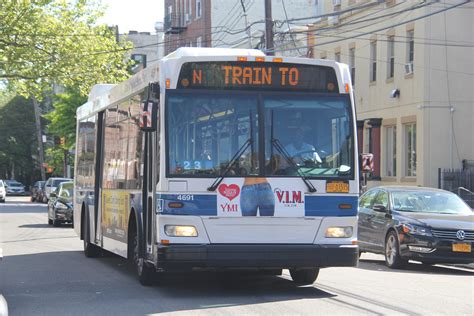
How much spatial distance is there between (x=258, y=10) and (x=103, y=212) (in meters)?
37.9

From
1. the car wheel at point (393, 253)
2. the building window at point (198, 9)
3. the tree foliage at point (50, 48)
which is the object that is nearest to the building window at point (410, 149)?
the tree foliage at point (50, 48)

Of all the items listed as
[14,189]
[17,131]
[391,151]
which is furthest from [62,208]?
[17,131]

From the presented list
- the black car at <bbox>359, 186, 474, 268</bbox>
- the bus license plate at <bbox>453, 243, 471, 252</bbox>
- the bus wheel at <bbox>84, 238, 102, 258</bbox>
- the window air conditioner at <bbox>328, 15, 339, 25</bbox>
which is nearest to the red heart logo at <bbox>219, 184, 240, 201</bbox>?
the black car at <bbox>359, 186, 474, 268</bbox>

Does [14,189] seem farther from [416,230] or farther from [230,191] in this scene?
[230,191]

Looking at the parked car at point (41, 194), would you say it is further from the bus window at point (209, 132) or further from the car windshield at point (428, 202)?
the bus window at point (209, 132)

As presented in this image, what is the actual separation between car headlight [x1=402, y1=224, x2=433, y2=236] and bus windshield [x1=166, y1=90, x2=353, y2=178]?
4919 millimetres

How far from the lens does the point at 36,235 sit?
2431cm

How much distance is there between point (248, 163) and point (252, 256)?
1.19 m

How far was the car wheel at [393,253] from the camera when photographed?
15.9 m

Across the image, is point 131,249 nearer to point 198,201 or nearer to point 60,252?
point 198,201

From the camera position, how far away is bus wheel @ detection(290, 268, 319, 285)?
12.4 metres

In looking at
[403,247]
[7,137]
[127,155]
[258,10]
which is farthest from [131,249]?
[7,137]

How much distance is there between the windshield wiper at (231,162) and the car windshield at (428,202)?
6.53m

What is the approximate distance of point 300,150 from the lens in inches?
433
